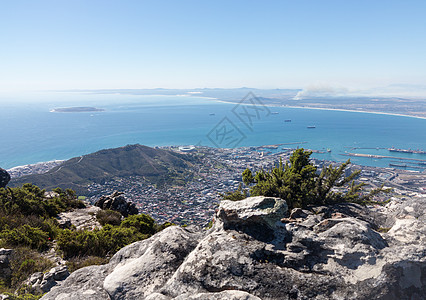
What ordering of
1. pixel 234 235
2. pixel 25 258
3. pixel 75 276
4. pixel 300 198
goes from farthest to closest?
1. pixel 300 198
2. pixel 25 258
3. pixel 75 276
4. pixel 234 235

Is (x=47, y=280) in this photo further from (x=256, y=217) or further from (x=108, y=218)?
(x=108, y=218)

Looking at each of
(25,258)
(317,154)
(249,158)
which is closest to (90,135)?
(249,158)

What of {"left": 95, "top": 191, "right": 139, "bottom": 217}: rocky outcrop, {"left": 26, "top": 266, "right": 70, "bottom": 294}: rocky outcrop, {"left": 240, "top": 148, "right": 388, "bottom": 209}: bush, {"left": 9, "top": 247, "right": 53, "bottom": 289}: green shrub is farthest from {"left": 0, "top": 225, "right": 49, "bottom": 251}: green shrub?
{"left": 240, "top": 148, "right": 388, "bottom": 209}: bush

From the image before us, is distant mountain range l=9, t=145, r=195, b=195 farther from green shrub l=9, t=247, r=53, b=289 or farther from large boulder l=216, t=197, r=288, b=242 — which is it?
large boulder l=216, t=197, r=288, b=242

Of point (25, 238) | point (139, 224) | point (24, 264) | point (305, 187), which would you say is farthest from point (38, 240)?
point (305, 187)

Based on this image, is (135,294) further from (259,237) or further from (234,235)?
(259,237)

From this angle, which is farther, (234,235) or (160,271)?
(234,235)
